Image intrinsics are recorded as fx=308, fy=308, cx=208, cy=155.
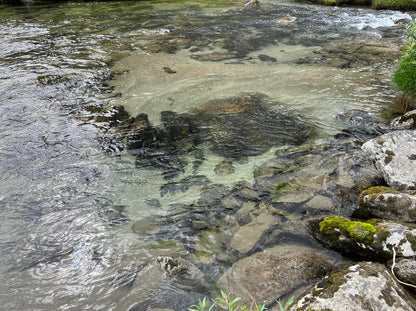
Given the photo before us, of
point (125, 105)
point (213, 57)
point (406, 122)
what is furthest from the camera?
point (213, 57)

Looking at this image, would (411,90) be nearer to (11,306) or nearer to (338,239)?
(338,239)

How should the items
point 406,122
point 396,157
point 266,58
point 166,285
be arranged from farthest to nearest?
point 266,58 < point 406,122 < point 396,157 < point 166,285

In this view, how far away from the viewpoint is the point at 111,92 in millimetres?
9688

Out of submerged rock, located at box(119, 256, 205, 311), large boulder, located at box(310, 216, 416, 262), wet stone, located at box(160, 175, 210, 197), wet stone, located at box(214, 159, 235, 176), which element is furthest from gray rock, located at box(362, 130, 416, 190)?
submerged rock, located at box(119, 256, 205, 311)

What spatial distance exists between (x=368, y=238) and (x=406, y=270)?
0.57m

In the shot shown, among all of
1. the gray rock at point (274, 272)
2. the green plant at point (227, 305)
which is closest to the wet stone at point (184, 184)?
the gray rock at point (274, 272)

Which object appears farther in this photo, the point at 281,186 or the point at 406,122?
the point at 406,122

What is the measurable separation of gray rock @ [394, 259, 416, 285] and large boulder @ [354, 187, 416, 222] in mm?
961

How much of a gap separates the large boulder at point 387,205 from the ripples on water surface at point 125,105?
6.77 ft

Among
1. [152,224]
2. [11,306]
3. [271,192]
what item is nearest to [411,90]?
[271,192]

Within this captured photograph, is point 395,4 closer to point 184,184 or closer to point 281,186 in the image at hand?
point 281,186

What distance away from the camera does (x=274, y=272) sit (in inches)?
160

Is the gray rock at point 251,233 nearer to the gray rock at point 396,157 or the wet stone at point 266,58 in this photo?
the gray rock at point 396,157

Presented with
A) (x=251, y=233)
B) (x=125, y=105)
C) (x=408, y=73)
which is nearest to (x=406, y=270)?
(x=251, y=233)
